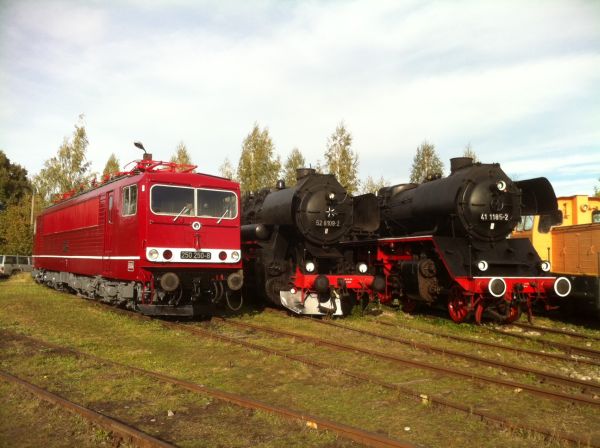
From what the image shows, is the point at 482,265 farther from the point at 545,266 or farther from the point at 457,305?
the point at 545,266

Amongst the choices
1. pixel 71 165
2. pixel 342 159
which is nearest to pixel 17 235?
pixel 71 165

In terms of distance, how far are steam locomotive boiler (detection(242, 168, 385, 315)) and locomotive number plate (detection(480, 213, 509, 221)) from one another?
9.28ft

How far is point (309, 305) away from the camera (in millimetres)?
12406

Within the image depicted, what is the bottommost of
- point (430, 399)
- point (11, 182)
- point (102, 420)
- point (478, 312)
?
point (430, 399)

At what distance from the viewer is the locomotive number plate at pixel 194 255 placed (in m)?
10.5

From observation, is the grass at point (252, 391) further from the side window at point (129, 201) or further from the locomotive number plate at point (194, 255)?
the side window at point (129, 201)

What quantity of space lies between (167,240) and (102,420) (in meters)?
5.82

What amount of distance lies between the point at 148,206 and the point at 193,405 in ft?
18.5

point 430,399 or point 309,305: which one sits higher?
point 309,305

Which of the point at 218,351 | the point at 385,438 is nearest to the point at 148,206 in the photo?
the point at 218,351

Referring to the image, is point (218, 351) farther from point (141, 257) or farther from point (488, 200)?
point (488, 200)

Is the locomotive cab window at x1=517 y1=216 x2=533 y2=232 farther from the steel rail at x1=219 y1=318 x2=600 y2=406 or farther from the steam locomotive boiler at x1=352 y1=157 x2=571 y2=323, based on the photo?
the steel rail at x1=219 y1=318 x2=600 y2=406

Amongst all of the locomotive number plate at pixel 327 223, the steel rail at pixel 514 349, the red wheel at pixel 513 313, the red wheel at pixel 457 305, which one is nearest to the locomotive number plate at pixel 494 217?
the red wheel at pixel 457 305

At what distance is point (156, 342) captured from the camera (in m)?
9.10
